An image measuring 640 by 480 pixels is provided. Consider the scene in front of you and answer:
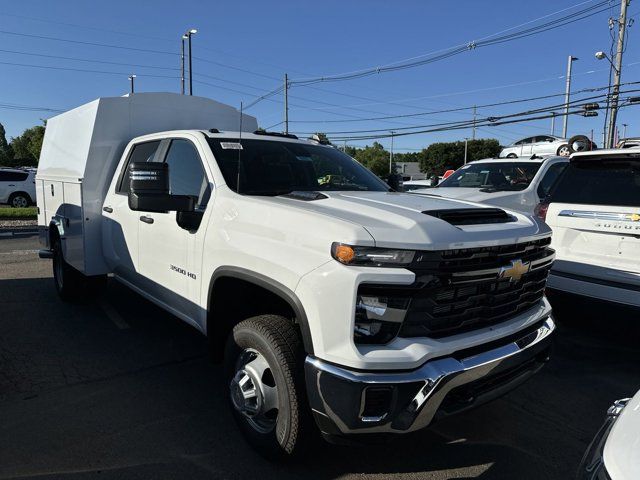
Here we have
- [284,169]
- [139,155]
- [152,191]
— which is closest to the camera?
[152,191]

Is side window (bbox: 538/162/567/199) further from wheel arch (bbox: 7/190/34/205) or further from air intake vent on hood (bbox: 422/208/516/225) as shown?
wheel arch (bbox: 7/190/34/205)

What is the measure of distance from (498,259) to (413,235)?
1.99 ft

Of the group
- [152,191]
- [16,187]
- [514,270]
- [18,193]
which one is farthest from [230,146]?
[18,193]

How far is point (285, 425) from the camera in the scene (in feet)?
8.65

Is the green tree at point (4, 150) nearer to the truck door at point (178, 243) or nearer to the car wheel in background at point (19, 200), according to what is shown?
the car wheel in background at point (19, 200)

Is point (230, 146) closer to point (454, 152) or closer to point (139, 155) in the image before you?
point (139, 155)

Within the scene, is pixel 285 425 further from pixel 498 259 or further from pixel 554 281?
pixel 554 281

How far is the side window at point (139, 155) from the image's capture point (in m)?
4.57

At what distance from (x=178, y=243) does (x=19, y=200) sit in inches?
798

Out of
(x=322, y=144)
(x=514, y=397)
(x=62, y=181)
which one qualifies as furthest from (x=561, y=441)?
(x=62, y=181)

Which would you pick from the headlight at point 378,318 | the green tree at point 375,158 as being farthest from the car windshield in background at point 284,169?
the green tree at point 375,158

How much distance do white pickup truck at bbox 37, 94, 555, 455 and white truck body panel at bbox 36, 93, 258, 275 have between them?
119 cm

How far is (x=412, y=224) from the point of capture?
2.46 metres

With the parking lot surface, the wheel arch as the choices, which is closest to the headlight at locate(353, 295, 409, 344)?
the parking lot surface
